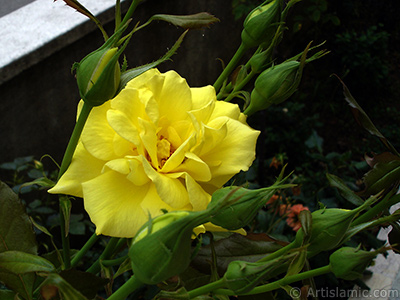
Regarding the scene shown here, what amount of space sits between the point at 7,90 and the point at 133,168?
95 cm

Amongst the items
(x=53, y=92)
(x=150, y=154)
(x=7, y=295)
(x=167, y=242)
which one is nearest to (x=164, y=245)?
(x=167, y=242)

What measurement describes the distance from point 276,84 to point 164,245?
0.26 metres

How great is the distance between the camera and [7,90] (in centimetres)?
120

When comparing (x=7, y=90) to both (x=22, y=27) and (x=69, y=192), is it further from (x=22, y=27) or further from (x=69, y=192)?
(x=69, y=192)

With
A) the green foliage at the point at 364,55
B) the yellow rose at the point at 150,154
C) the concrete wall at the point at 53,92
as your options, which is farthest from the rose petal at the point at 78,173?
the green foliage at the point at 364,55

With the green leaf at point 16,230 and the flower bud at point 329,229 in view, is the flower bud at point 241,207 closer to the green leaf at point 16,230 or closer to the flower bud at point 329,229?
the flower bud at point 329,229

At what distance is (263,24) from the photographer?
1.66ft

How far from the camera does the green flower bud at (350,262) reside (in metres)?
A: 0.37

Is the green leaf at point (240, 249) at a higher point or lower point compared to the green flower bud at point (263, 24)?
lower

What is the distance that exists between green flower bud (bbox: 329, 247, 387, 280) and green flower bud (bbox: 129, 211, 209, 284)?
0.47ft

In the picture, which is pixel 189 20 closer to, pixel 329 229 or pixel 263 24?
pixel 263 24

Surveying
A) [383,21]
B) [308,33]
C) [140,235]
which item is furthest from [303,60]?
[383,21]

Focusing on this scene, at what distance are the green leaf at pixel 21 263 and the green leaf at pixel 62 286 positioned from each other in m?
0.03

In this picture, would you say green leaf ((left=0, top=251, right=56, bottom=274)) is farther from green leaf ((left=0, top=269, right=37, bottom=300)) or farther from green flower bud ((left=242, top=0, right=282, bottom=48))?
green flower bud ((left=242, top=0, right=282, bottom=48))
